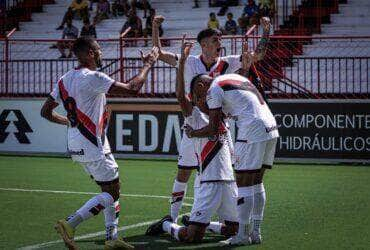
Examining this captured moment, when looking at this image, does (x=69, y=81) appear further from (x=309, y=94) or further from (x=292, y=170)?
(x=309, y=94)

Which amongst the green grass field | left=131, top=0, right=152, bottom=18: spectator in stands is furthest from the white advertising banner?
left=131, top=0, right=152, bottom=18: spectator in stands

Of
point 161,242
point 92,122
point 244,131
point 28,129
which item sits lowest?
point 28,129

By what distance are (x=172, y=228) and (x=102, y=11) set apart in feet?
67.1

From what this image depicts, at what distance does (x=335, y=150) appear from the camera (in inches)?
776

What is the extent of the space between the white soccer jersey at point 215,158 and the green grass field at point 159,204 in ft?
2.43

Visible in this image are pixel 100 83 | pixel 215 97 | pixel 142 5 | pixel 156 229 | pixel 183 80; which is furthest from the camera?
pixel 142 5

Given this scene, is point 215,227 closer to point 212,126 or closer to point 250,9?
point 212,126

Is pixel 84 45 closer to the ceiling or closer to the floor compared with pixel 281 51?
closer to the ceiling

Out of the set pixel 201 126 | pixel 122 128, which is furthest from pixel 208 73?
pixel 122 128

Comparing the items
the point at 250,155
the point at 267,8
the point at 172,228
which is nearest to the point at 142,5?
the point at 267,8

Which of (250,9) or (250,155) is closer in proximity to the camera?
(250,155)

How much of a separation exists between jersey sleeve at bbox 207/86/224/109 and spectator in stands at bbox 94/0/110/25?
806 inches

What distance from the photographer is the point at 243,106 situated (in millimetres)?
9945

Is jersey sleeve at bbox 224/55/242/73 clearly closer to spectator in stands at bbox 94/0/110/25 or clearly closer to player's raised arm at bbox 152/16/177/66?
player's raised arm at bbox 152/16/177/66
